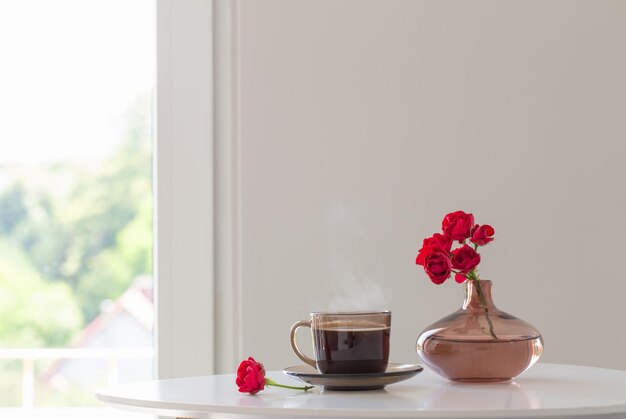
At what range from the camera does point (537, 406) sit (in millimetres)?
934

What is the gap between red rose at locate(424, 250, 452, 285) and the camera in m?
1.19

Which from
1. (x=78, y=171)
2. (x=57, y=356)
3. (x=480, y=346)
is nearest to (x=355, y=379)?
(x=480, y=346)

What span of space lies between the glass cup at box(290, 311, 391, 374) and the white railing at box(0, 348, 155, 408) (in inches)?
61.4

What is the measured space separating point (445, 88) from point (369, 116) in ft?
0.68

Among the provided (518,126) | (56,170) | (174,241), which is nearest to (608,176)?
(518,126)

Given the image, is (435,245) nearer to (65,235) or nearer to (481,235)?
(481,235)

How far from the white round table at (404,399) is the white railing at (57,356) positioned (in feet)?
4.47

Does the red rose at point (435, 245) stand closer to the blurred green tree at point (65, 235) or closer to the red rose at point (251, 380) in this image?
the red rose at point (251, 380)

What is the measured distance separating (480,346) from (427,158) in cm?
112

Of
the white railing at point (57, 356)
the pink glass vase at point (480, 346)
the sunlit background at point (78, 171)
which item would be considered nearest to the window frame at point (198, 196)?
the sunlit background at point (78, 171)

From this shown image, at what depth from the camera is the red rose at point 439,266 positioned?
3.91 feet

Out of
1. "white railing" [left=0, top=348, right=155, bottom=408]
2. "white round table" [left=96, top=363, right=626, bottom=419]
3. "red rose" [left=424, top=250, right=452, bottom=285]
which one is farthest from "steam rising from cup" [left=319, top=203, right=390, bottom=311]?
"red rose" [left=424, top=250, right=452, bottom=285]

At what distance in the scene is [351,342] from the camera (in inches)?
44.4

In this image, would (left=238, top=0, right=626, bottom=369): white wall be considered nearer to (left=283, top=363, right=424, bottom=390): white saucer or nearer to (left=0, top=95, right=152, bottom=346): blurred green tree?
(left=0, top=95, right=152, bottom=346): blurred green tree
